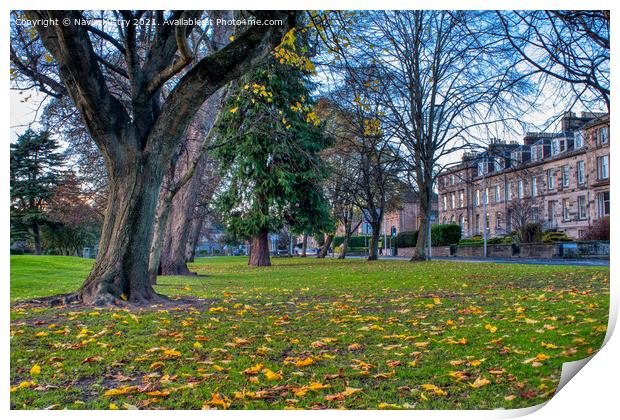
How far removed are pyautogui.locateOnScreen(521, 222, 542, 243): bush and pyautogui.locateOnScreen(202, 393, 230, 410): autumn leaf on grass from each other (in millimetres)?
7306

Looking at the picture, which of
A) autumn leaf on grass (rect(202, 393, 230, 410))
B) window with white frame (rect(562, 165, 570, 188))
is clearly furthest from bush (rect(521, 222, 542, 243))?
autumn leaf on grass (rect(202, 393, 230, 410))

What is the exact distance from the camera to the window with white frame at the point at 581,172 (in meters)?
6.19

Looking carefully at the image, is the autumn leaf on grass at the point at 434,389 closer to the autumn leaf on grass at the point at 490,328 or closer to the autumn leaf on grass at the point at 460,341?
the autumn leaf on grass at the point at 460,341

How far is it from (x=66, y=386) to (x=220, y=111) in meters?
7.11

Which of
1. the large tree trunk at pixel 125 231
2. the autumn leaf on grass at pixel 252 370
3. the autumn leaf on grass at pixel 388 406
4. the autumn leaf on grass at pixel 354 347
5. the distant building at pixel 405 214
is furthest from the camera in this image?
the distant building at pixel 405 214

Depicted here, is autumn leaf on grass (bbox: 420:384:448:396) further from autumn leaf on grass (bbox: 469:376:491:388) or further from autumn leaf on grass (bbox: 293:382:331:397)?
autumn leaf on grass (bbox: 293:382:331:397)

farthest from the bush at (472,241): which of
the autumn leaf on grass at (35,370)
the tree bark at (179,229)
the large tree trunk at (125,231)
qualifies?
the autumn leaf on grass at (35,370)

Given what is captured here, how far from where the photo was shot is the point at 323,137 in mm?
20719

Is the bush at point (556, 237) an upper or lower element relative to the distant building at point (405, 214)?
lower

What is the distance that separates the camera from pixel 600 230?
5953 mm

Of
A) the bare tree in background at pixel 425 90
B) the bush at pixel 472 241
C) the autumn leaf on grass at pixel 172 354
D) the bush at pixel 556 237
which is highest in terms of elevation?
the bare tree in background at pixel 425 90

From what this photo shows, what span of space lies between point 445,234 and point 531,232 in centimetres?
576

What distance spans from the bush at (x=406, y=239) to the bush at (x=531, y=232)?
16.0 meters
